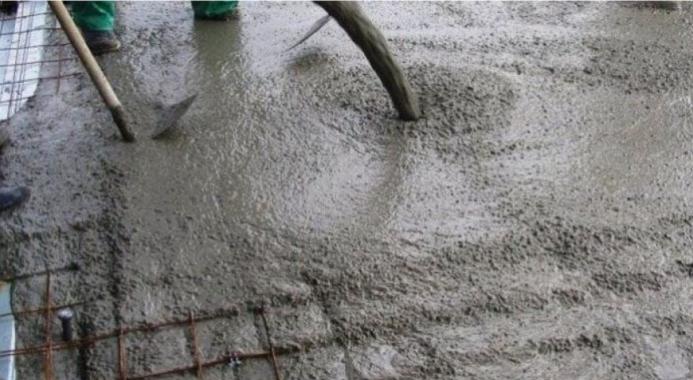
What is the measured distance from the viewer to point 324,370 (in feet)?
9.79

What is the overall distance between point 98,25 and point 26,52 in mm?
458

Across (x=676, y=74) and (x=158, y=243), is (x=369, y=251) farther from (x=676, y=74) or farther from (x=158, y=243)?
(x=676, y=74)

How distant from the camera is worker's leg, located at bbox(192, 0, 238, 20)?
5.23m

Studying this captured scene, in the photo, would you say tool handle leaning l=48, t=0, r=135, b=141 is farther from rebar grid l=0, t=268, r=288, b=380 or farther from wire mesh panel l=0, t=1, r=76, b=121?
rebar grid l=0, t=268, r=288, b=380

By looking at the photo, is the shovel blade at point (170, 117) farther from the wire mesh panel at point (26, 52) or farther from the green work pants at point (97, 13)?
the green work pants at point (97, 13)

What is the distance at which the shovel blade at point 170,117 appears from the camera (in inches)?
167

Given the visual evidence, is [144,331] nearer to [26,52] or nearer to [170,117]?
[170,117]

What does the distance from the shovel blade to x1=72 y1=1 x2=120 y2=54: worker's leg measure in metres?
0.99

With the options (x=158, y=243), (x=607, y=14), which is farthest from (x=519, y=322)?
(x=607, y=14)

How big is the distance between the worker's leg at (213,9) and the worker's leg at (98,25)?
1.77ft

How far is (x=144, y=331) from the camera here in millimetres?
3158

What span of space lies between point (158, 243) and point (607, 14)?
3.23m

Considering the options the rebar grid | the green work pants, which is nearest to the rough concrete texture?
the rebar grid

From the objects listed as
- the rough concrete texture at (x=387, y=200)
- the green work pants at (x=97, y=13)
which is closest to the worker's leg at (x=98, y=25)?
the green work pants at (x=97, y=13)
